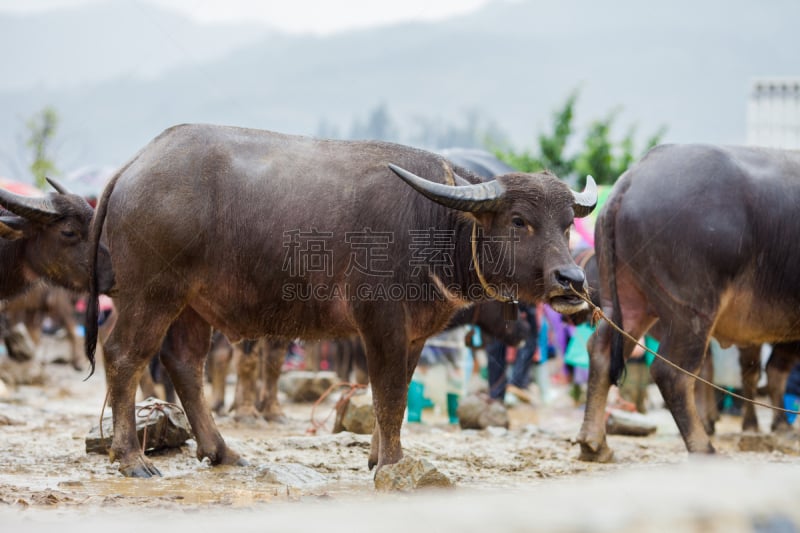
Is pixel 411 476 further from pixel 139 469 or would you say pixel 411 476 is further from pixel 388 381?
pixel 139 469

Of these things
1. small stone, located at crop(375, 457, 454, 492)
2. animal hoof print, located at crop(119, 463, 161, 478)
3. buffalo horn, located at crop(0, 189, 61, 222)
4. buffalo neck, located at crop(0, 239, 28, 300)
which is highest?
buffalo horn, located at crop(0, 189, 61, 222)

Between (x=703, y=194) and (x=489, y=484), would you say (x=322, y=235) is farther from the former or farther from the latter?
(x=703, y=194)

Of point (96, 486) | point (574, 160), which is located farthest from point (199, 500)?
point (574, 160)

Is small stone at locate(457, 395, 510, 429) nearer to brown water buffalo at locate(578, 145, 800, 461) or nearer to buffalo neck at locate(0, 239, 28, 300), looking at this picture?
brown water buffalo at locate(578, 145, 800, 461)

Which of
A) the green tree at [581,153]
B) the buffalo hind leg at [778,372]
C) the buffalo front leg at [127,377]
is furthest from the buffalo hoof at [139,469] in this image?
the green tree at [581,153]

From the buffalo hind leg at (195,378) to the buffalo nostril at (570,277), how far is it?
7.92 ft

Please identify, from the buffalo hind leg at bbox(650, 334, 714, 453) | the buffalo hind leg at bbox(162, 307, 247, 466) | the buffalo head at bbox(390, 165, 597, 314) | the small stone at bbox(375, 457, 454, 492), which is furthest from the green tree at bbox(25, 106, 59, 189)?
the small stone at bbox(375, 457, 454, 492)

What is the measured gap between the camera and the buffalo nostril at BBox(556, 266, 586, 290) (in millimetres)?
5027

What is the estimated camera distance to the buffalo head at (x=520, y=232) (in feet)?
16.8

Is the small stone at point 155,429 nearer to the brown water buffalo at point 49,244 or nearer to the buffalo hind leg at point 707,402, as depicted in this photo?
the brown water buffalo at point 49,244

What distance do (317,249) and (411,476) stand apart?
4.98 feet

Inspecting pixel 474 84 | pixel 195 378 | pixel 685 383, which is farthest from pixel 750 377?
pixel 474 84

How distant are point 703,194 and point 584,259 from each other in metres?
3.76

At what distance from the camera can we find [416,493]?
14.8ft
